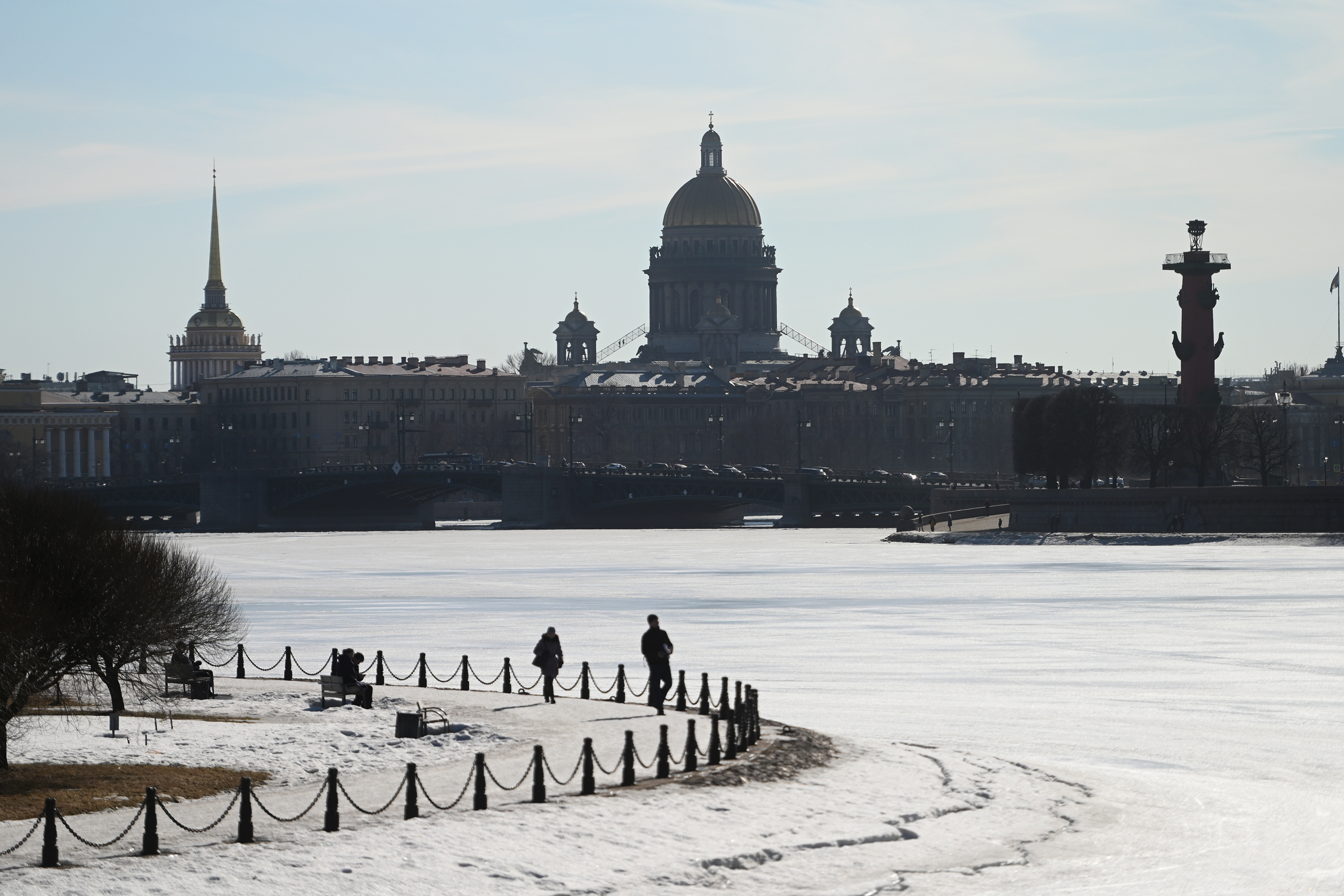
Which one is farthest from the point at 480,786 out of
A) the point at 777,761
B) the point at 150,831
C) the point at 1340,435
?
the point at 1340,435

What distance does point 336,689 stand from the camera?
2627cm

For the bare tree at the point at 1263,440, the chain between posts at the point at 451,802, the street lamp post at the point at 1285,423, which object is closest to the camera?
the chain between posts at the point at 451,802

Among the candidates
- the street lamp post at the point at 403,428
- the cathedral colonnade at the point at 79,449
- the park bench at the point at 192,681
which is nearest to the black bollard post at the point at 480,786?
the park bench at the point at 192,681

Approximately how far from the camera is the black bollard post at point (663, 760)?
20812 millimetres

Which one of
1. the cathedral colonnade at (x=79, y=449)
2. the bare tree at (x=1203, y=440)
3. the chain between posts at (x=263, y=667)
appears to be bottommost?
the chain between posts at (x=263, y=667)

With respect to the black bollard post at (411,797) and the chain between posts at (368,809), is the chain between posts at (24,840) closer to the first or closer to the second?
the chain between posts at (368,809)

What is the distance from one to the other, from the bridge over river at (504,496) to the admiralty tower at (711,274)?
67.8 m

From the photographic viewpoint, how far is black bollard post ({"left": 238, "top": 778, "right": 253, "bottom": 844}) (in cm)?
1770

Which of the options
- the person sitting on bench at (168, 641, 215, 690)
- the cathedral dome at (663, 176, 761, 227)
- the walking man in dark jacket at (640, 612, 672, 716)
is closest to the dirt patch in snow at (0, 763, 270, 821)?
the person sitting on bench at (168, 641, 215, 690)

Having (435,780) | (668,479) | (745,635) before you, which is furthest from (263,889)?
(668,479)

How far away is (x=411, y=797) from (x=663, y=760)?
2.95m

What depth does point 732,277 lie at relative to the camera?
177 m

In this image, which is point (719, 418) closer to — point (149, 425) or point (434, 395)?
point (434, 395)

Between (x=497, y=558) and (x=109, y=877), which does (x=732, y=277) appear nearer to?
(x=497, y=558)
